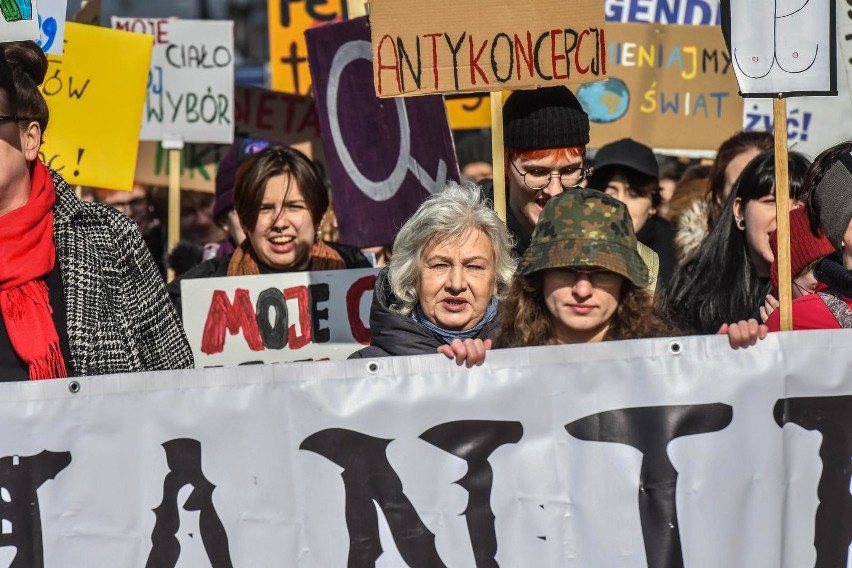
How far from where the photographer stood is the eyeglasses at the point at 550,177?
14.1 feet

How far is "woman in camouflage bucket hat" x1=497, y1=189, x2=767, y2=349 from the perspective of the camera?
10.7ft

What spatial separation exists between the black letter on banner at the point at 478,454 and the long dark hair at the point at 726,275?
4.08 feet

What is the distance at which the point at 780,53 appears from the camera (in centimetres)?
334

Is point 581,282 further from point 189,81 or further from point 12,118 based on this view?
point 189,81

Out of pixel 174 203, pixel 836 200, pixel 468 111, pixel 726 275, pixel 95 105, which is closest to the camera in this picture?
pixel 836 200

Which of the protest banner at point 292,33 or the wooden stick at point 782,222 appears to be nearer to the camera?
the wooden stick at point 782,222

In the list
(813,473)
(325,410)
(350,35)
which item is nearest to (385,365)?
(325,410)

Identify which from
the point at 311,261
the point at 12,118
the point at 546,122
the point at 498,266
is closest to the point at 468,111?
the point at 311,261

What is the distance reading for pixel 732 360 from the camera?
3176 mm

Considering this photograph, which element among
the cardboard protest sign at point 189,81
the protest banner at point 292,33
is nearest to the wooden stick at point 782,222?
the cardboard protest sign at point 189,81

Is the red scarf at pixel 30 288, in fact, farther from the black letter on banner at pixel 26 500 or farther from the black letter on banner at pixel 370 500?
the black letter on banner at pixel 370 500

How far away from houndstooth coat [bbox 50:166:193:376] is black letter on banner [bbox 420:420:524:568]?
88cm

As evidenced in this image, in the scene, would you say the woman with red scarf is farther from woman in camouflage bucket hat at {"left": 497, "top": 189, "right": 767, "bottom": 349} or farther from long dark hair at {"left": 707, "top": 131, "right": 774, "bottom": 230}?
long dark hair at {"left": 707, "top": 131, "right": 774, "bottom": 230}

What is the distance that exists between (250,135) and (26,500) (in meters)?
4.98
